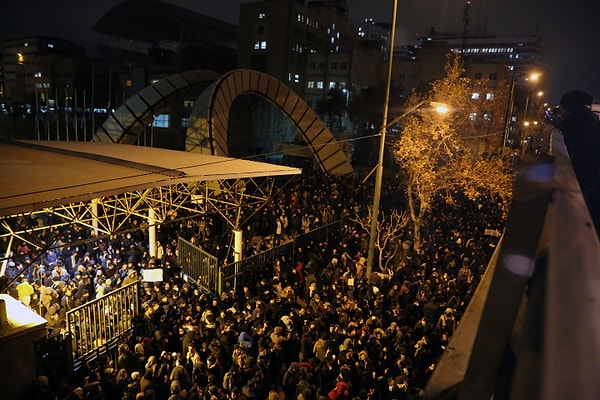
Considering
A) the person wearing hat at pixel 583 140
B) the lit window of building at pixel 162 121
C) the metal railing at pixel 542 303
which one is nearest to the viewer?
the metal railing at pixel 542 303

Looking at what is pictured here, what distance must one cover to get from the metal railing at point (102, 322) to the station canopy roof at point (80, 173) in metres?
3.10

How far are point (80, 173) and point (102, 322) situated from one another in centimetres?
388

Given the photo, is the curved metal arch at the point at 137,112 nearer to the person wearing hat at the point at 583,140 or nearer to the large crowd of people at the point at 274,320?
the large crowd of people at the point at 274,320

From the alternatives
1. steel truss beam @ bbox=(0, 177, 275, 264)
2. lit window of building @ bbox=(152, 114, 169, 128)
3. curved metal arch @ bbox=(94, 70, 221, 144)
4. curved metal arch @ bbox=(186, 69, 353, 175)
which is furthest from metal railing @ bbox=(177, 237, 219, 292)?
lit window of building @ bbox=(152, 114, 169, 128)

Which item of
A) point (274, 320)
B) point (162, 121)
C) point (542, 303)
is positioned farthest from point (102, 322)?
point (162, 121)

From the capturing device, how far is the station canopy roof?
26.9ft

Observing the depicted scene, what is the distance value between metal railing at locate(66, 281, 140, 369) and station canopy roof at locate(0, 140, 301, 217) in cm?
310

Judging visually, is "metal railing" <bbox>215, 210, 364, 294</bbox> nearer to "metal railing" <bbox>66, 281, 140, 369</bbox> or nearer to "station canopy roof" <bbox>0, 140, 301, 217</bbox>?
"metal railing" <bbox>66, 281, 140, 369</bbox>

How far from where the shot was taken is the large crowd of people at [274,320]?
8.04m

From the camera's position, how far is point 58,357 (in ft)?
31.2

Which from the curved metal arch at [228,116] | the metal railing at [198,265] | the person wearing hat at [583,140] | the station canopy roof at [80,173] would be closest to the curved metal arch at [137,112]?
the curved metal arch at [228,116]

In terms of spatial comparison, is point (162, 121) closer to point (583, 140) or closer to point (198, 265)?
point (198, 265)

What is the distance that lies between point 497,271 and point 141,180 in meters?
10.0

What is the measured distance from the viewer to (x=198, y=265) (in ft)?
46.7
